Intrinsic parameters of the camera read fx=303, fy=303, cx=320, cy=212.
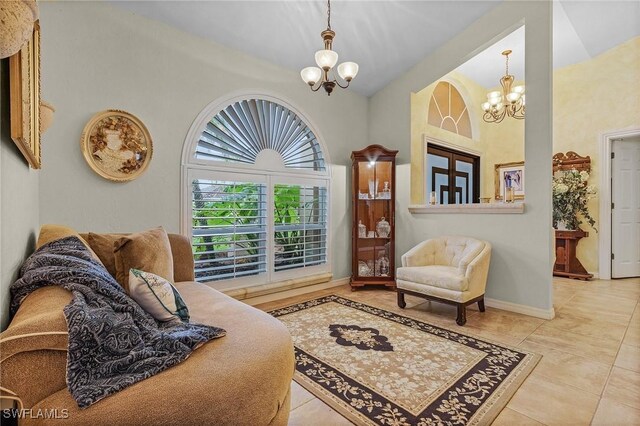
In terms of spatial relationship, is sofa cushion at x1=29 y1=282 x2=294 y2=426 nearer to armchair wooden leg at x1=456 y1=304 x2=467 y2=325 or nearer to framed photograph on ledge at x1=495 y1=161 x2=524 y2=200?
armchair wooden leg at x1=456 y1=304 x2=467 y2=325

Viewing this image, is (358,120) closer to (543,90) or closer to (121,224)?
(543,90)

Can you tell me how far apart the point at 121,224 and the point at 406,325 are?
2.73 metres

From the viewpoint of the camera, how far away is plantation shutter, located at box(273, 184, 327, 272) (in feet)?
12.2

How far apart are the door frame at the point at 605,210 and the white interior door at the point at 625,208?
69 millimetres

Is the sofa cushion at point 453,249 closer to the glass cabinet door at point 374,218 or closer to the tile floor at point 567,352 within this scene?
the tile floor at point 567,352

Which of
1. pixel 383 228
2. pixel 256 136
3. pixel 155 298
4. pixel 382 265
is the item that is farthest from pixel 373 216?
pixel 155 298

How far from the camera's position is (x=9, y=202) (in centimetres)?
113

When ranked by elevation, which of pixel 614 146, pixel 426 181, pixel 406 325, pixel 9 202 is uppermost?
pixel 614 146

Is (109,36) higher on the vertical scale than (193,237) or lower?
higher

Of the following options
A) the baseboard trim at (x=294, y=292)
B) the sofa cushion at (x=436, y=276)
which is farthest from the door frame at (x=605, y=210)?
the baseboard trim at (x=294, y=292)

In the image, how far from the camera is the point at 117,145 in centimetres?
260

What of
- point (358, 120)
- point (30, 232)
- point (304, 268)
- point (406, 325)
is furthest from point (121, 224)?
point (358, 120)

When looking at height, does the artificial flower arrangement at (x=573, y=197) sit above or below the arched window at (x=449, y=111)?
below

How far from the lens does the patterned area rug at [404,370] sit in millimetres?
1664
